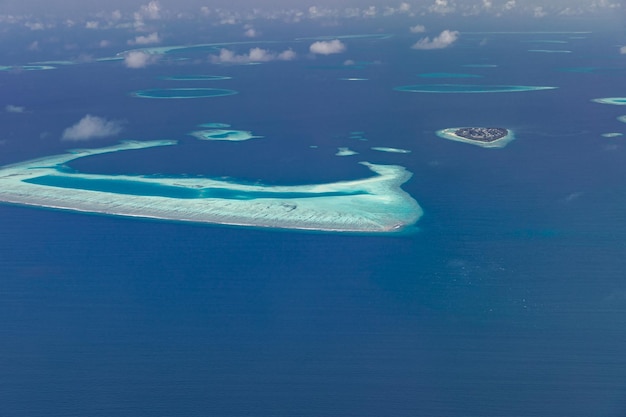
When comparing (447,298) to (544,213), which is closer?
(447,298)

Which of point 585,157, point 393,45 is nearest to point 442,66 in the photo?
point 393,45

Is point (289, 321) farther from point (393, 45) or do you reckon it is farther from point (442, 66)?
point (393, 45)

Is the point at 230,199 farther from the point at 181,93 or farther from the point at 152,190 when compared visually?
the point at 181,93

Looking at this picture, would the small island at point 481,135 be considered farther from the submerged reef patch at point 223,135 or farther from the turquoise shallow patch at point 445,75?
the turquoise shallow patch at point 445,75

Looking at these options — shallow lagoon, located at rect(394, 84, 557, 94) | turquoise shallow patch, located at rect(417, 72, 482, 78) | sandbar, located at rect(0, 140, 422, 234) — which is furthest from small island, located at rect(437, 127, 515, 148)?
turquoise shallow patch, located at rect(417, 72, 482, 78)

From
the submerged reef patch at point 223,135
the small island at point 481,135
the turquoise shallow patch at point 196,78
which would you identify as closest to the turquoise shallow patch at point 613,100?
the small island at point 481,135

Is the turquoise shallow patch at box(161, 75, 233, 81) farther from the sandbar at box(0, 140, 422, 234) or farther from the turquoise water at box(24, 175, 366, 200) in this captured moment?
the turquoise water at box(24, 175, 366, 200)

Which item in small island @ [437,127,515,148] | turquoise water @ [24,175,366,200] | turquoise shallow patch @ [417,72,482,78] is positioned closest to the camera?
turquoise water @ [24,175,366,200]
